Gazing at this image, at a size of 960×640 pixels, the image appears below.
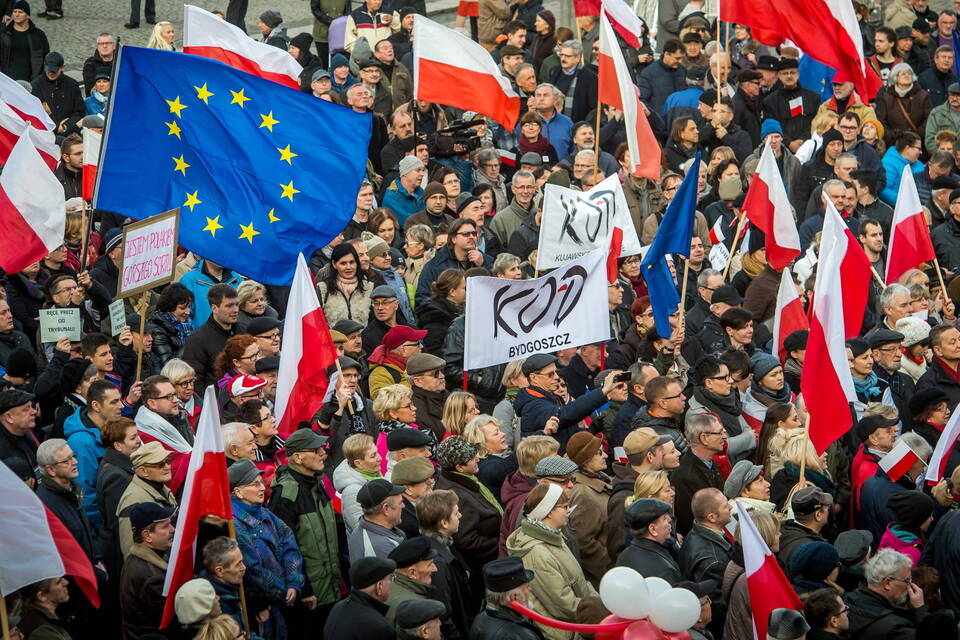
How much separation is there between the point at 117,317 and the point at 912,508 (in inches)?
226

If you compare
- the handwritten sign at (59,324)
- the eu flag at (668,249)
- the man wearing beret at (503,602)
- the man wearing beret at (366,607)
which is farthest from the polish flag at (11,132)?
the man wearing beret at (503,602)

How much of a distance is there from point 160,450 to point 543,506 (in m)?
2.27

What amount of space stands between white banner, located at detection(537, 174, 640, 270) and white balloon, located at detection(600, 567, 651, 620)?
538 cm

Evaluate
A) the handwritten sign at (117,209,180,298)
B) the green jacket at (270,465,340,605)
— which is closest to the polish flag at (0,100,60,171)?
the handwritten sign at (117,209,180,298)

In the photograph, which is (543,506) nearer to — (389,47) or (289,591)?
(289,591)

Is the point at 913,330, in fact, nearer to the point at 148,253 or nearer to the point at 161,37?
the point at 148,253

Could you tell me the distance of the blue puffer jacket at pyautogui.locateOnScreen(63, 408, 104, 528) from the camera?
9078mm

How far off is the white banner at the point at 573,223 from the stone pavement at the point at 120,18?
10.8 m

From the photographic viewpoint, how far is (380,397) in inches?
381

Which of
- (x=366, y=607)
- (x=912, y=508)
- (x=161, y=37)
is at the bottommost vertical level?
(x=161, y=37)

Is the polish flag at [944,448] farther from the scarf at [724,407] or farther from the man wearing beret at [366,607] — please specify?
the man wearing beret at [366,607]

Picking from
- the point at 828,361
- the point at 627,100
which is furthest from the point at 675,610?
the point at 627,100

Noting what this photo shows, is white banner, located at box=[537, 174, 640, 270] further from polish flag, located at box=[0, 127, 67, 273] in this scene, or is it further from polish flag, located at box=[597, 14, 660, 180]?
polish flag, located at box=[0, 127, 67, 273]

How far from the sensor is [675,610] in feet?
23.0
